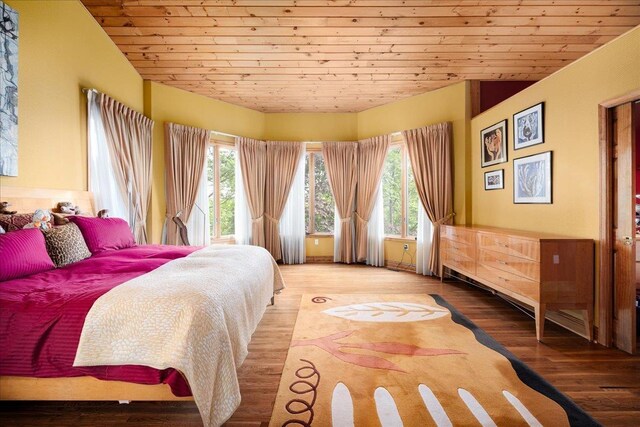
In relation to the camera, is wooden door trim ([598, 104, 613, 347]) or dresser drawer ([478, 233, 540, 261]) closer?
wooden door trim ([598, 104, 613, 347])

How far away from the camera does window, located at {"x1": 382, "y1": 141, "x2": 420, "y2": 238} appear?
5.43 m

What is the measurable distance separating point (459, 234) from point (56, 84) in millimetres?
4631

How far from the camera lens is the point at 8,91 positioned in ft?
8.21

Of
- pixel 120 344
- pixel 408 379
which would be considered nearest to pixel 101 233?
pixel 120 344

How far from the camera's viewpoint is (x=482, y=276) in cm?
346

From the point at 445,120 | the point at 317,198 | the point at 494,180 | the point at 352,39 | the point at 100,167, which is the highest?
the point at 352,39

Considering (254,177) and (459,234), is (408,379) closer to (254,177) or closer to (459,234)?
(459,234)

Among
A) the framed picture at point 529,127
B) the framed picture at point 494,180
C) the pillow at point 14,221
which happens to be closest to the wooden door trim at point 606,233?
the framed picture at point 529,127

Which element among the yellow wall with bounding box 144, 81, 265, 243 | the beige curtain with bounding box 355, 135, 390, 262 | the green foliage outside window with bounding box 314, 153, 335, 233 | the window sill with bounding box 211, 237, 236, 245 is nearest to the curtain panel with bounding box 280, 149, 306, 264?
the green foliage outside window with bounding box 314, 153, 335, 233

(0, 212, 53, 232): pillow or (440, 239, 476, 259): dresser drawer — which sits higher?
(0, 212, 53, 232): pillow

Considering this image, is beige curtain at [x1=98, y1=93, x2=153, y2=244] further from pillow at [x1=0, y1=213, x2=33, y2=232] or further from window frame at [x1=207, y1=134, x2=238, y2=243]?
pillow at [x1=0, y1=213, x2=33, y2=232]

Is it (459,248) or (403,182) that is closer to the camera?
(459,248)

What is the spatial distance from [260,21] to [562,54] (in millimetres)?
3715

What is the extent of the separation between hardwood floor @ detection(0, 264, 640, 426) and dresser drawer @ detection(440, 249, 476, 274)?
0.37 metres
